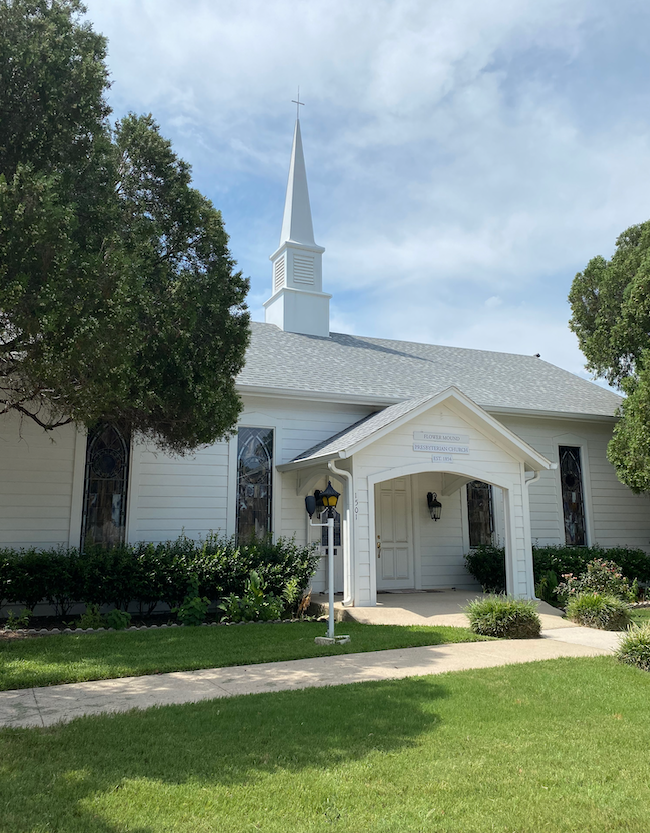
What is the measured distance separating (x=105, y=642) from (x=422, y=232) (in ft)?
33.7

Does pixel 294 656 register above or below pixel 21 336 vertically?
below

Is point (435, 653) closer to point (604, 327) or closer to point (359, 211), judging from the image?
point (359, 211)

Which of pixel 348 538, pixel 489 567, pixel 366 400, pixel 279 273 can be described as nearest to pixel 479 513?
pixel 489 567

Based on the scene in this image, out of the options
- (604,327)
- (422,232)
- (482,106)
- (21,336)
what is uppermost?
(482,106)

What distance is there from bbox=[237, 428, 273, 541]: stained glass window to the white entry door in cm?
278

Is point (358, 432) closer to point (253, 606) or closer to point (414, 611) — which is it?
point (414, 611)

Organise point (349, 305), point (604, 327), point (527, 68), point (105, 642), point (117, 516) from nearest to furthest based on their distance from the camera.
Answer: point (105, 642) < point (527, 68) < point (117, 516) < point (604, 327) < point (349, 305)

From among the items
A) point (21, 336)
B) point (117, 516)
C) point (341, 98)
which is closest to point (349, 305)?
point (341, 98)

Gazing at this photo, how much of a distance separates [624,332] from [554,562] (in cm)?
579

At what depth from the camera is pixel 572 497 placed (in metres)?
16.5

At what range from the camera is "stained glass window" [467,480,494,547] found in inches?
617

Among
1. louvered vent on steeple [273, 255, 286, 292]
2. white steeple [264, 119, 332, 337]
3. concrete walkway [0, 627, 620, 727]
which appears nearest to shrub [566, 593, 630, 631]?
concrete walkway [0, 627, 620, 727]

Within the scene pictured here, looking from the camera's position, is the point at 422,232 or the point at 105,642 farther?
the point at 422,232

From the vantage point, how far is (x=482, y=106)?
11094mm
